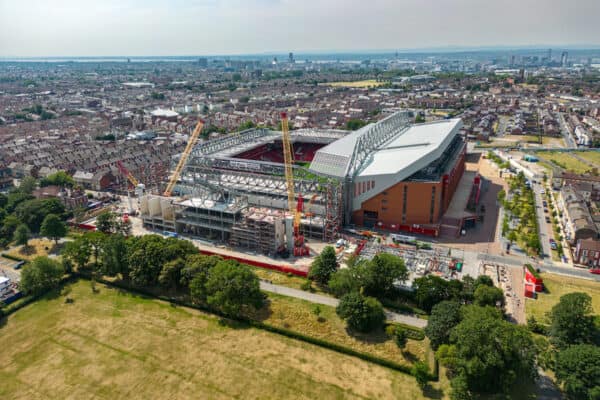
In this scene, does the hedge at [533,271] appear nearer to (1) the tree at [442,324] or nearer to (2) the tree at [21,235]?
(1) the tree at [442,324]

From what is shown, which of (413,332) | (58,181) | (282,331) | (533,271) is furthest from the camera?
(58,181)

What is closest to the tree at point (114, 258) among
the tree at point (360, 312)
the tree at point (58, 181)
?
the tree at point (360, 312)

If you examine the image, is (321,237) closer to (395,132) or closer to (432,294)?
(432,294)

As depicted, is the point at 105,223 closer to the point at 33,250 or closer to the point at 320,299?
the point at 33,250

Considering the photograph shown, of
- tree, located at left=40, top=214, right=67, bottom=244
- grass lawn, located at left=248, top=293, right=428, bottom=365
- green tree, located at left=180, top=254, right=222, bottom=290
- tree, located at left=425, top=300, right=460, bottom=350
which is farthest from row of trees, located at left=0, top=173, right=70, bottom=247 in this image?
tree, located at left=425, top=300, right=460, bottom=350

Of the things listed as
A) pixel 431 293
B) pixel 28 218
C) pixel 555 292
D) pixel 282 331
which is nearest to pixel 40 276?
pixel 28 218

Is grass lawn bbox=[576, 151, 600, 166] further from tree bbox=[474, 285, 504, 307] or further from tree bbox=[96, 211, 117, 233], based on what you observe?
tree bbox=[96, 211, 117, 233]

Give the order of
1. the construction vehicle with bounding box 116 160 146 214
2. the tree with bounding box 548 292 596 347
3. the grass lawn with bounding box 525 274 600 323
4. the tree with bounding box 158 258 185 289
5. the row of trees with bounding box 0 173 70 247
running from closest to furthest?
1. the tree with bounding box 548 292 596 347
2. the grass lawn with bounding box 525 274 600 323
3. the tree with bounding box 158 258 185 289
4. the row of trees with bounding box 0 173 70 247
5. the construction vehicle with bounding box 116 160 146 214
